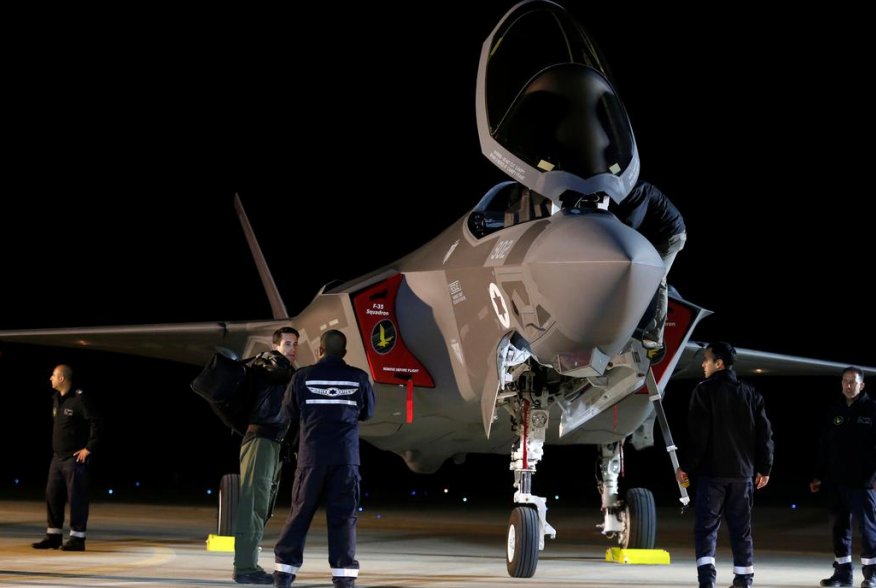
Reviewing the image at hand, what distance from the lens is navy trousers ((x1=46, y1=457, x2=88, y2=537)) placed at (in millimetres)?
9711

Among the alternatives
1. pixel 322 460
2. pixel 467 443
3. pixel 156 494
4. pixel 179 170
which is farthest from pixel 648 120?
pixel 322 460

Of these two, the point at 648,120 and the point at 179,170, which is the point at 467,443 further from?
the point at 179,170

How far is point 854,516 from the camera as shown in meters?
8.45

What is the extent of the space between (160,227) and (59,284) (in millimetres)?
2686

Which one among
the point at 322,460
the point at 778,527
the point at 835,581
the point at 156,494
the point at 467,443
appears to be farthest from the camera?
the point at 156,494

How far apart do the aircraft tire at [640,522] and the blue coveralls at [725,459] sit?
277 cm

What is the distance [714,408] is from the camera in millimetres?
7188

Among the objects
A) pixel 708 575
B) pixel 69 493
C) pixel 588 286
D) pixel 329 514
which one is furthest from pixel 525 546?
pixel 69 493

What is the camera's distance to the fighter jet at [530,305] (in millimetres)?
7242

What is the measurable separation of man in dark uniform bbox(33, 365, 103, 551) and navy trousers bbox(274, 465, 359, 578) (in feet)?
11.9

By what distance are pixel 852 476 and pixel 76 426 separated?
6.10 meters

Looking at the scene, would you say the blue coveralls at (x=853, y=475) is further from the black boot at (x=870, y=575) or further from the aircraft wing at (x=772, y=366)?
the aircraft wing at (x=772, y=366)

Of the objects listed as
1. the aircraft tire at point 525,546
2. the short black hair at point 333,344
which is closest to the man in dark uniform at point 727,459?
the aircraft tire at point 525,546

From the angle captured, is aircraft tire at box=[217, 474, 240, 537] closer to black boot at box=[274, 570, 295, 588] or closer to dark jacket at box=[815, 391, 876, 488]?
black boot at box=[274, 570, 295, 588]
